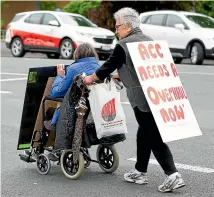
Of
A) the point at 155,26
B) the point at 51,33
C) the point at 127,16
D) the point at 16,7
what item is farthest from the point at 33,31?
the point at 16,7

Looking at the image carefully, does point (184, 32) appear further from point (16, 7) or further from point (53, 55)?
point (16, 7)

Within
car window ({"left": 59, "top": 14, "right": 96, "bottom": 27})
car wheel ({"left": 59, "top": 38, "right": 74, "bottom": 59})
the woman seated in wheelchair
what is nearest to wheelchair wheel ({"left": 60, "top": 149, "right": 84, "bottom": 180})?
the woman seated in wheelchair

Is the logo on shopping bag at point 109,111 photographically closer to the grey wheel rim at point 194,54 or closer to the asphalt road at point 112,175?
the asphalt road at point 112,175

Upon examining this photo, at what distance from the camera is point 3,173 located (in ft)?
22.8

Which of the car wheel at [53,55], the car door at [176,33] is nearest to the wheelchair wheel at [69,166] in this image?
the car door at [176,33]

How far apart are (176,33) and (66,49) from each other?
375cm

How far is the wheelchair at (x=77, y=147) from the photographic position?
6371 millimetres

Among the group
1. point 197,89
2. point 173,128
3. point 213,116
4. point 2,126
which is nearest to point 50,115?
point 173,128

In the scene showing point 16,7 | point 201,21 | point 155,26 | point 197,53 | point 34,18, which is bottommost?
point 16,7

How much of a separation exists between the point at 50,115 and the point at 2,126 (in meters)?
3.06

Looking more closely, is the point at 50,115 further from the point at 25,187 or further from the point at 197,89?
the point at 197,89

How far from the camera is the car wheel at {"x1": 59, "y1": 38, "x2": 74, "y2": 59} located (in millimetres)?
21797

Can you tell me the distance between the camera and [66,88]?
260 inches

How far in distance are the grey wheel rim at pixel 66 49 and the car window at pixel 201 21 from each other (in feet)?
13.2
